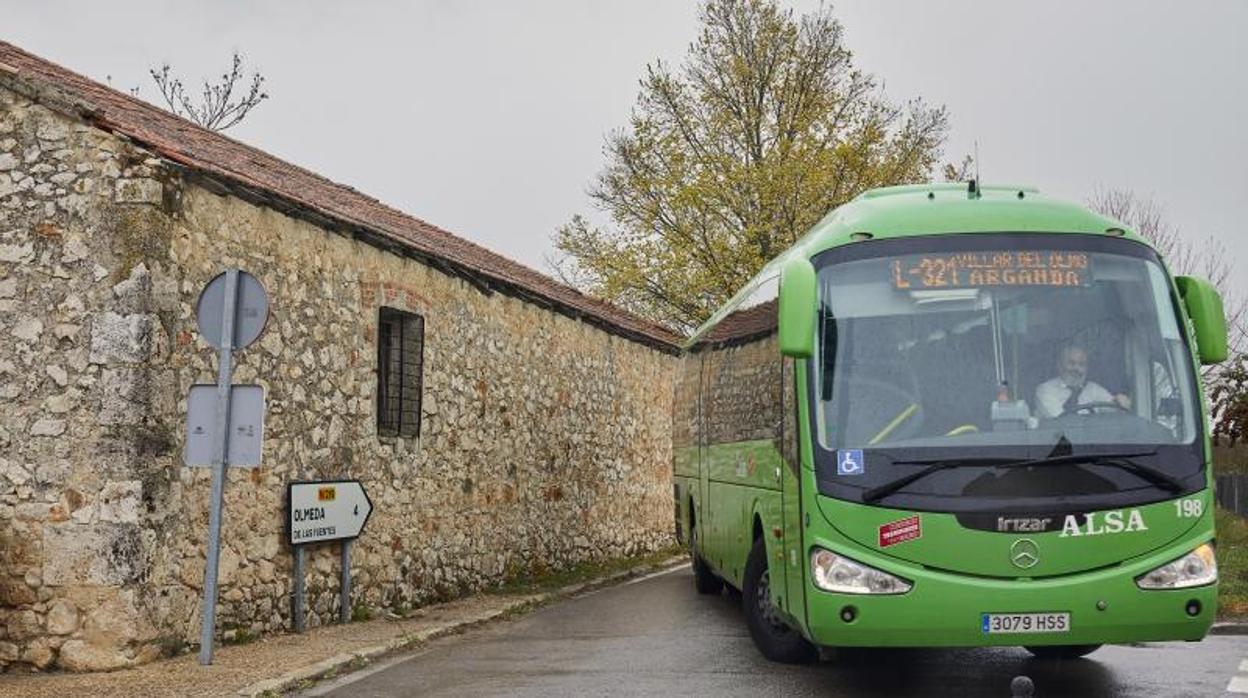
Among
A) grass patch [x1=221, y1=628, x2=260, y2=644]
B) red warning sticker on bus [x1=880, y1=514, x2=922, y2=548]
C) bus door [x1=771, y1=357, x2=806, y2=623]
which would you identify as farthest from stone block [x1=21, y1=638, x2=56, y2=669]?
red warning sticker on bus [x1=880, y1=514, x2=922, y2=548]

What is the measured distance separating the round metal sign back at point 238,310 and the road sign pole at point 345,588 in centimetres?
360

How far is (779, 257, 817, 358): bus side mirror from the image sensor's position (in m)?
7.81

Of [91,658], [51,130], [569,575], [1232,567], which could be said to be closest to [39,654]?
[91,658]

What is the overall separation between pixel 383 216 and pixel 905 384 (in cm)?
1111

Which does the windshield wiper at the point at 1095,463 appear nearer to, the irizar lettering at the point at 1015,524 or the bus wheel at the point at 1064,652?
the irizar lettering at the point at 1015,524

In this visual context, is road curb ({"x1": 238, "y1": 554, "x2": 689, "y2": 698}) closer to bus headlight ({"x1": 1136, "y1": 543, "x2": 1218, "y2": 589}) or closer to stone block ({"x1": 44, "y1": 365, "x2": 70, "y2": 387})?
stone block ({"x1": 44, "y1": 365, "x2": 70, "y2": 387})

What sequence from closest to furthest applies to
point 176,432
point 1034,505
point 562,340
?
point 1034,505
point 176,432
point 562,340

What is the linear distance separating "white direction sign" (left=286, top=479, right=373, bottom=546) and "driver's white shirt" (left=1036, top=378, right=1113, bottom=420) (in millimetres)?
6429

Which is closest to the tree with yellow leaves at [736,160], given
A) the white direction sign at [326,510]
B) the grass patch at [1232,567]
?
the grass patch at [1232,567]

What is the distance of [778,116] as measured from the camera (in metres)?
34.2

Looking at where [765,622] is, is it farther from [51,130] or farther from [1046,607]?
[51,130]

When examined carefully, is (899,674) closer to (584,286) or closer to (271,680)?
(271,680)

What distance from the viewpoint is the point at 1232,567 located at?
1709cm

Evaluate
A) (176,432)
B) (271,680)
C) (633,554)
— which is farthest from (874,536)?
(633,554)
